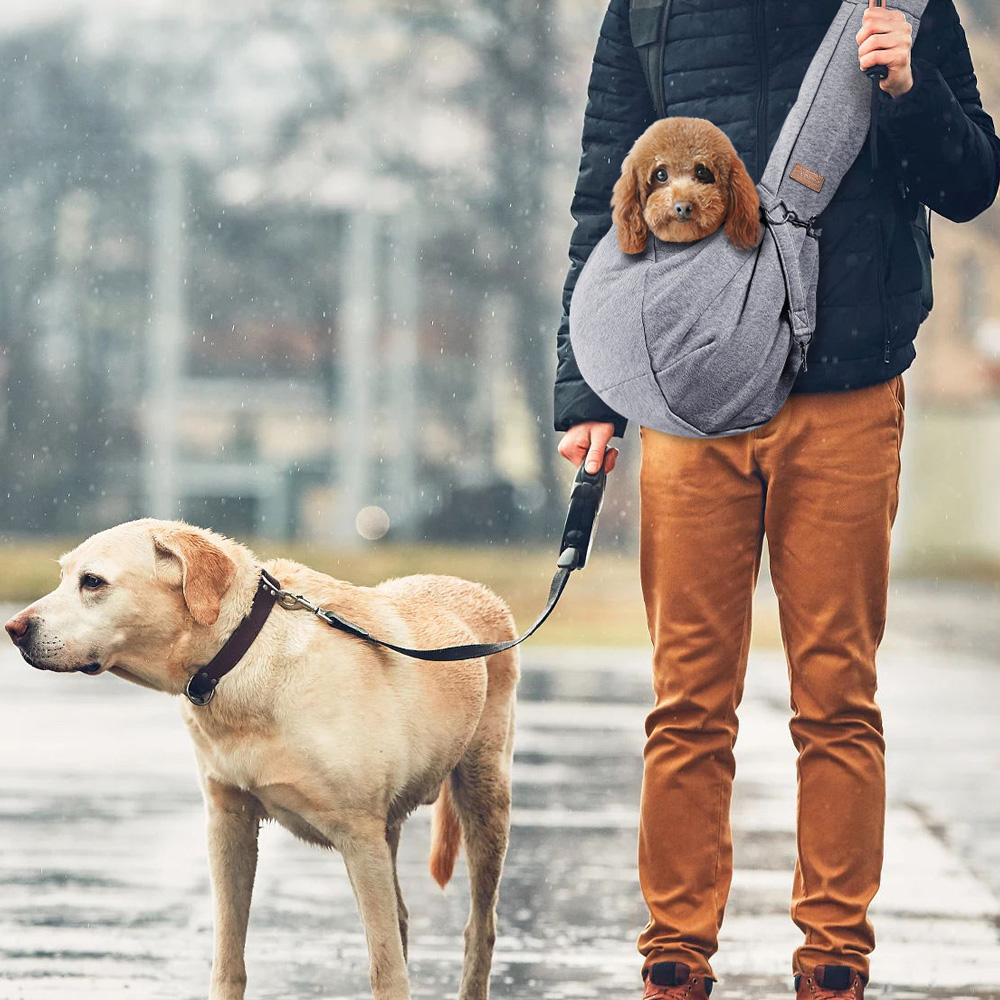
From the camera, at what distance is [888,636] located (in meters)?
15.3

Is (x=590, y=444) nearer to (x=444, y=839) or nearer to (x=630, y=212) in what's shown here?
(x=630, y=212)

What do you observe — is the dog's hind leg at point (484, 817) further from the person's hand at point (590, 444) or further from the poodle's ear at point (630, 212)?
the poodle's ear at point (630, 212)

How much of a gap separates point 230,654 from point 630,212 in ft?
3.90

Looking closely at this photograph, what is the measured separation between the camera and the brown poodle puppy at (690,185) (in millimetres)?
3416

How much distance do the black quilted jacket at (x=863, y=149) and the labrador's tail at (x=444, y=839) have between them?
1.40 metres

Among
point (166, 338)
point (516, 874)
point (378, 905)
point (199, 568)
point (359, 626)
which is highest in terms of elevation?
point (199, 568)

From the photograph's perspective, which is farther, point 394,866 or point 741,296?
point 394,866

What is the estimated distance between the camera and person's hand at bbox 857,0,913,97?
133 inches

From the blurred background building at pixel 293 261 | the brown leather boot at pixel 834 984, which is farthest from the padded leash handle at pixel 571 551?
the blurred background building at pixel 293 261

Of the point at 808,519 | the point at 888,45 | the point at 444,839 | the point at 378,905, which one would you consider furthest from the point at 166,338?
the point at 888,45

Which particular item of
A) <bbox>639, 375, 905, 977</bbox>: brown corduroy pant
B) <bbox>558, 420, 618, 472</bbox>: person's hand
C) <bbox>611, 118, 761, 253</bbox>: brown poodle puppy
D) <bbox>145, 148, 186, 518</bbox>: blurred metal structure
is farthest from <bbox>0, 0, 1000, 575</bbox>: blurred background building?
<bbox>611, 118, 761, 253</bbox>: brown poodle puppy

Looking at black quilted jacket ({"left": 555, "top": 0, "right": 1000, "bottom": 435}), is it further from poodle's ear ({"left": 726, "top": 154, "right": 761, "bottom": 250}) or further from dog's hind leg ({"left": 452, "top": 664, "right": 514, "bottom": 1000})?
dog's hind leg ({"left": 452, "top": 664, "right": 514, "bottom": 1000})

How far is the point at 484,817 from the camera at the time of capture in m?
4.13

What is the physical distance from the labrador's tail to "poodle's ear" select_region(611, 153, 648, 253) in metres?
1.44
